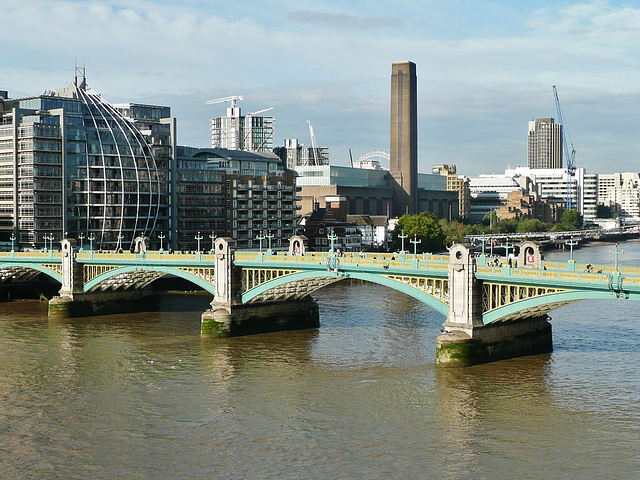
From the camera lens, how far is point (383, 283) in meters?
64.7

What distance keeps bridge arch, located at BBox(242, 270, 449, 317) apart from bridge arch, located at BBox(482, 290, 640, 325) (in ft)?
12.0

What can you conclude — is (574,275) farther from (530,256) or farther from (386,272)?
(386,272)

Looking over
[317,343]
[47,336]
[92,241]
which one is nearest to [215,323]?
[317,343]

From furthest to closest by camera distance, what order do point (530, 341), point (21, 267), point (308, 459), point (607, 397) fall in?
point (21, 267), point (530, 341), point (607, 397), point (308, 459)

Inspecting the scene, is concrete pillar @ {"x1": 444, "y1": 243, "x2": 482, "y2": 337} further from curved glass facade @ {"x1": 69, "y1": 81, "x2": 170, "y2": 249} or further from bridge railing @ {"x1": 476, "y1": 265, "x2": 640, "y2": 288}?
curved glass facade @ {"x1": 69, "y1": 81, "x2": 170, "y2": 249}

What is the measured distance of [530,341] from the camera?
59656 millimetres

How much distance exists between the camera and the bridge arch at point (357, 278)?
60.2 meters

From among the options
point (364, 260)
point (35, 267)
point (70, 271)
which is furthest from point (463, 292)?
point (35, 267)

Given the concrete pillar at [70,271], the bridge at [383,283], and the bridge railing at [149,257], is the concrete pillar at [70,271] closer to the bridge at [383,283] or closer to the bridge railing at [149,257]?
the bridge at [383,283]

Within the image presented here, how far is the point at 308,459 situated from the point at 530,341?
23.9 meters

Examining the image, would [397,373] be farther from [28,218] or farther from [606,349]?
[28,218]

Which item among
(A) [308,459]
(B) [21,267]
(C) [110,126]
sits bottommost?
(A) [308,459]

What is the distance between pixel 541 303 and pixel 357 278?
1880cm

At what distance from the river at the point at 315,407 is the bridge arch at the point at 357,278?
3478mm
